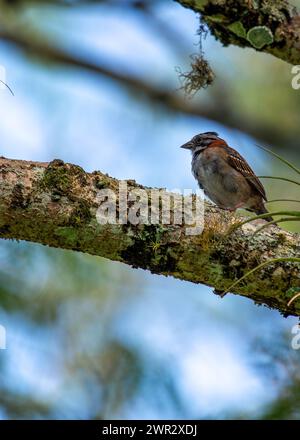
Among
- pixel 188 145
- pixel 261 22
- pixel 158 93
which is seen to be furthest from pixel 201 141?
pixel 261 22

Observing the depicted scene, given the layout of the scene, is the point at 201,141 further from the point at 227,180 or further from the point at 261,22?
the point at 261,22

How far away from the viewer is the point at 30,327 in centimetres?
532

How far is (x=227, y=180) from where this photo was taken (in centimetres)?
624

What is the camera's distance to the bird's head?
6.64 metres

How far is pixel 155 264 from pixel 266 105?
12.1ft

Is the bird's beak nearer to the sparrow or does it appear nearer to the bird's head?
the bird's head

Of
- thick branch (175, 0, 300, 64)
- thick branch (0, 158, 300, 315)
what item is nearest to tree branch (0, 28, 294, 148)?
thick branch (175, 0, 300, 64)

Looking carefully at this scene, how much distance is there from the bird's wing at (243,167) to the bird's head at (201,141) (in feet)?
0.69

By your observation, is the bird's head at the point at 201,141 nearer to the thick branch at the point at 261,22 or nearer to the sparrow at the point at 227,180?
the sparrow at the point at 227,180

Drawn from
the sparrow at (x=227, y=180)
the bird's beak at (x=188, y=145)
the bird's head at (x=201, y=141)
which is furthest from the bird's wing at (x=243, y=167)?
the bird's beak at (x=188, y=145)

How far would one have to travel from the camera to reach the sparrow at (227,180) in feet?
20.3

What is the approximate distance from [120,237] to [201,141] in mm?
3201

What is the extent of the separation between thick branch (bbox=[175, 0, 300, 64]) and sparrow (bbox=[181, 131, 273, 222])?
68.9 inches
